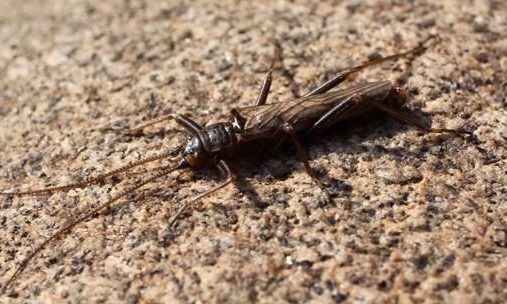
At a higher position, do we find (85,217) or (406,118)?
(85,217)

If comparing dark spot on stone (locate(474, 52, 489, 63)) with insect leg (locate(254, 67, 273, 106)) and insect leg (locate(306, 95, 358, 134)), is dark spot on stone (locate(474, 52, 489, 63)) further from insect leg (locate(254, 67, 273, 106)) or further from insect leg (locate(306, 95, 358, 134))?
insect leg (locate(254, 67, 273, 106))

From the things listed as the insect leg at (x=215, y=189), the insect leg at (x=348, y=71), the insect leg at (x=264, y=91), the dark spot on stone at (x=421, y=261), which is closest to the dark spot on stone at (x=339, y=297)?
the dark spot on stone at (x=421, y=261)

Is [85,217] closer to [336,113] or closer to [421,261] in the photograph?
[336,113]

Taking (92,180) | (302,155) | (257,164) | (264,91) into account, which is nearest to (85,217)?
(92,180)

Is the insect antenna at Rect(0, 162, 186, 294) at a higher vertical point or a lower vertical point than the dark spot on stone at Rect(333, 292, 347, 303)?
higher

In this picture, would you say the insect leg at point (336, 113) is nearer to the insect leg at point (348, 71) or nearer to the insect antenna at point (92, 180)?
the insect leg at point (348, 71)

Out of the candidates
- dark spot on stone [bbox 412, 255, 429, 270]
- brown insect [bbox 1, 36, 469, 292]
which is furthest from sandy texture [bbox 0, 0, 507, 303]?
brown insect [bbox 1, 36, 469, 292]

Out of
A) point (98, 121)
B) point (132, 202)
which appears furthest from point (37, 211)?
point (98, 121)
